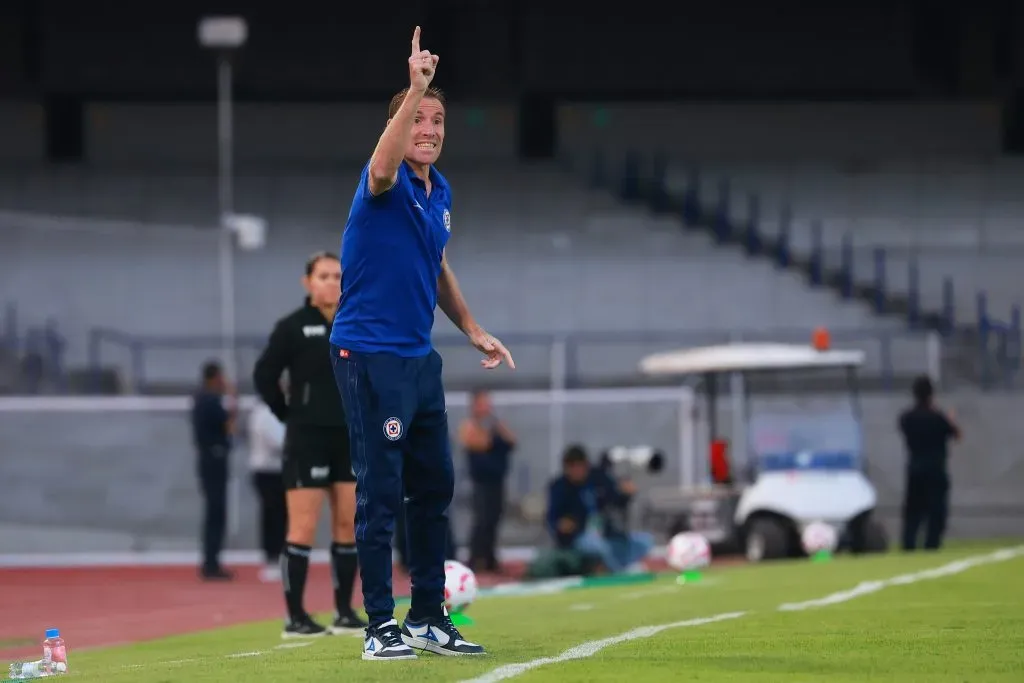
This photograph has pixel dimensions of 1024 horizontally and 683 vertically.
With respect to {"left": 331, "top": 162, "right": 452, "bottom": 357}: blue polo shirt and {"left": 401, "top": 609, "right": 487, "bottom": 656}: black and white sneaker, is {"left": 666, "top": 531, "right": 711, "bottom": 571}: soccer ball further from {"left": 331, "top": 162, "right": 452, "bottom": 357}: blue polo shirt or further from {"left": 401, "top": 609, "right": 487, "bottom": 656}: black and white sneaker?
{"left": 331, "top": 162, "right": 452, "bottom": 357}: blue polo shirt

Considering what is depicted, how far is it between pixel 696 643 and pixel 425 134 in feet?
7.49

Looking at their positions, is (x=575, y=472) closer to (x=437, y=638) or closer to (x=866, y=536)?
(x=866, y=536)

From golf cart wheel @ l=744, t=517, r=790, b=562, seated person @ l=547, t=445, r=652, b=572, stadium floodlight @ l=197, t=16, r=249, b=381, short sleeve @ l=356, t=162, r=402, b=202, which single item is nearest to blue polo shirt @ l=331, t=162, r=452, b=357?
short sleeve @ l=356, t=162, r=402, b=202

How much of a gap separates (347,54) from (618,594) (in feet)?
70.5

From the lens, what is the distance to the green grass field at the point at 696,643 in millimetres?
6453

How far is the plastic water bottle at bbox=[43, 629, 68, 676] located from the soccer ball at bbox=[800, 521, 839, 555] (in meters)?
11.5

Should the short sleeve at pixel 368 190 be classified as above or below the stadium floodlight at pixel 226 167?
below

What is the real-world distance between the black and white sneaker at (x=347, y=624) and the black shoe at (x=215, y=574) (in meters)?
8.67

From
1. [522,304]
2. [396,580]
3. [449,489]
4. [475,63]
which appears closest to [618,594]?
[396,580]

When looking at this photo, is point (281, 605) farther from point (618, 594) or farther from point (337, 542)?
point (337, 542)

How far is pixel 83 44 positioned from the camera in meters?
33.4

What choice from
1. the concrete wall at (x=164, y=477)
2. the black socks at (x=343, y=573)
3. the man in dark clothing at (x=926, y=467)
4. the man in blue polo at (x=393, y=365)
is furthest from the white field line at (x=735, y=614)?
the concrete wall at (x=164, y=477)

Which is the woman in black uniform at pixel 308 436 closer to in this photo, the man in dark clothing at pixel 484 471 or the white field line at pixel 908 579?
the white field line at pixel 908 579

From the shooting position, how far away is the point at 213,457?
746 inches
